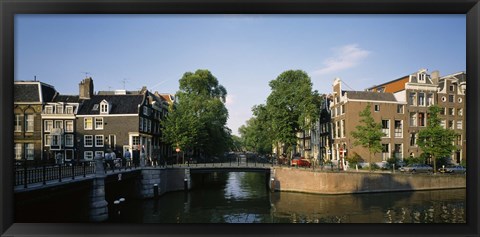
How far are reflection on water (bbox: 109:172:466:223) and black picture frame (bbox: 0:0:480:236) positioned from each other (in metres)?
7.15

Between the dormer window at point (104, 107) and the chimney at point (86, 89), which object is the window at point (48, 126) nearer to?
the chimney at point (86, 89)

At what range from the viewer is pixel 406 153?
63.9 feet

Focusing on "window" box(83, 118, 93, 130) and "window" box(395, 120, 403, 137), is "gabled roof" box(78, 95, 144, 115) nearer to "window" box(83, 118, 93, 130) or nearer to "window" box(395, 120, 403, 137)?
"window" box(83, 118, 93, 130)

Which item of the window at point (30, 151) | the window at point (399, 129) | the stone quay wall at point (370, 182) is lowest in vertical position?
the stone quay wall at point (370, 182)

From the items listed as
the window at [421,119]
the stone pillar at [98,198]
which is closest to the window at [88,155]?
the stone pillar at [98,198]

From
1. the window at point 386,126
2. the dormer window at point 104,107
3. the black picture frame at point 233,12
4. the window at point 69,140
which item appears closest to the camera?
the black picture frame at point 233,12

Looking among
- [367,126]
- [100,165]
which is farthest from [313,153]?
[100,165]

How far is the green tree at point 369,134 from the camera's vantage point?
17922mm

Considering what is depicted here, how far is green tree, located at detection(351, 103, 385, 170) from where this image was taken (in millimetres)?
17922

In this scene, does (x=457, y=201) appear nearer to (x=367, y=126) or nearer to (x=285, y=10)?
(x=367, y=126)

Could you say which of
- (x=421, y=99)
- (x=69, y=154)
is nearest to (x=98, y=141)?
(x=69, y=154)

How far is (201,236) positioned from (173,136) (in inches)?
685

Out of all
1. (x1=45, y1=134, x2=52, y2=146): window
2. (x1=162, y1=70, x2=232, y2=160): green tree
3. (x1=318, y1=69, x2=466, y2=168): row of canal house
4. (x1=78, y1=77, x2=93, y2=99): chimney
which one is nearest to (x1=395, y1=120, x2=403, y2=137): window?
(x1=318, y1=69, x2=466, y2=168): row of canal house

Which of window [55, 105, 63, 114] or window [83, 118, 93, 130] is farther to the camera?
window [83, 118, 93, 130]
